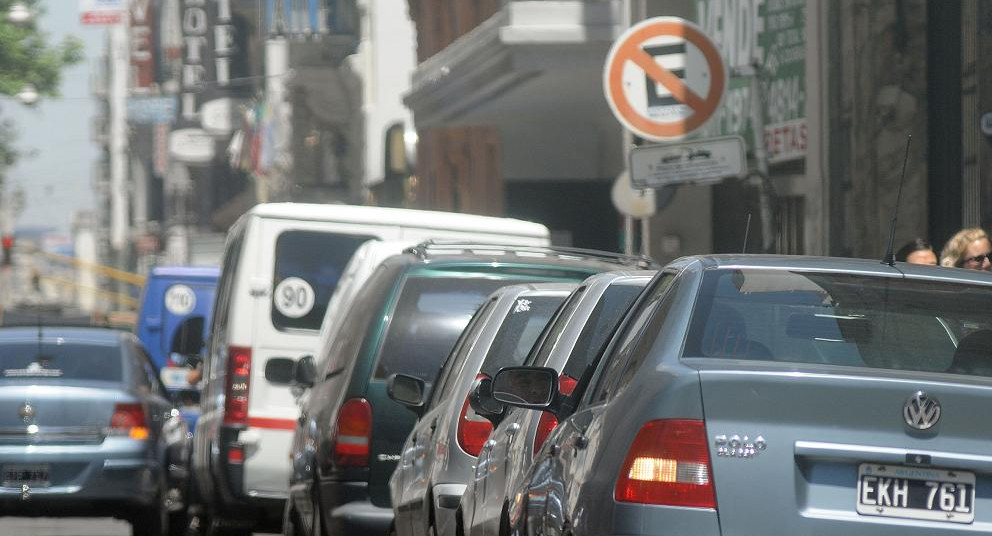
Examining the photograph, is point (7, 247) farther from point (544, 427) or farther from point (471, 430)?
point (544, 427)

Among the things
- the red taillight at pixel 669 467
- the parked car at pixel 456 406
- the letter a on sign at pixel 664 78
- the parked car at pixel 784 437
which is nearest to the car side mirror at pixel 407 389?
the parked car at pixel 456 406

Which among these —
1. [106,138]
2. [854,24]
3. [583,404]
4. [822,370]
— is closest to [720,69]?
[854,24]

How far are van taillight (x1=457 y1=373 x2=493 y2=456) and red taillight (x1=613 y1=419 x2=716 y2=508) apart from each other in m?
3.22

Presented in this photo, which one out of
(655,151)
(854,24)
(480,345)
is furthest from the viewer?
(854,24)

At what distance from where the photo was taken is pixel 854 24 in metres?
15.2

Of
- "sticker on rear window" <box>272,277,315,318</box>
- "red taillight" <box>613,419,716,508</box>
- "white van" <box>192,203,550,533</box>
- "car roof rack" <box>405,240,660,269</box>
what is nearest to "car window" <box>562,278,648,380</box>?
"red taillight" <box>613,419,716,508</box>

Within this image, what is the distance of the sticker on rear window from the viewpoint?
43.8 feet

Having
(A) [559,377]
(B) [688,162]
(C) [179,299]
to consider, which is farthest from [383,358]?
(C) [179,299]

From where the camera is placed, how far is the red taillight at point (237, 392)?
13000 millimetres

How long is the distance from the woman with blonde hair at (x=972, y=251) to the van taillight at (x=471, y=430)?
137 inches

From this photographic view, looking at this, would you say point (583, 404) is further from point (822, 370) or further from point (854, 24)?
point (854, 24)

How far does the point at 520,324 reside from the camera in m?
8.30

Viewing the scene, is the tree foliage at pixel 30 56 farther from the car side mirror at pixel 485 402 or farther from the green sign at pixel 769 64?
the car side mirror at pixel 485 402

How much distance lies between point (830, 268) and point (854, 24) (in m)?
10.1
